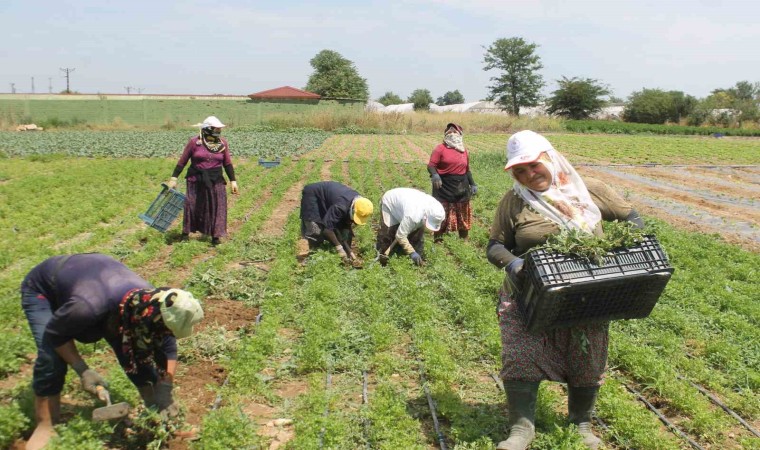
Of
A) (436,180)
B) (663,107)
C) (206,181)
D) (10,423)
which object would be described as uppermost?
(663,107)

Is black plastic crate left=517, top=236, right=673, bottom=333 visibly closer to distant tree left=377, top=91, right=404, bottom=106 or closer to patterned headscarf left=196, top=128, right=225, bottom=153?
patterned headscarf left=196, top=128, right=225, bottom=153

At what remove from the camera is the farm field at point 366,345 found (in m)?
3.70

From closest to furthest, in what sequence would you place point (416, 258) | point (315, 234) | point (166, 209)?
point (416, 258), point (315, 234), point (166, 209)

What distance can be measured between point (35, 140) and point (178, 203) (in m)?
24.1

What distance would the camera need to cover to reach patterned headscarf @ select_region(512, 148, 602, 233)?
10.5 ft

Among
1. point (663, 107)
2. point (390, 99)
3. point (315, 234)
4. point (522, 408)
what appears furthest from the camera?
point (390, 99)

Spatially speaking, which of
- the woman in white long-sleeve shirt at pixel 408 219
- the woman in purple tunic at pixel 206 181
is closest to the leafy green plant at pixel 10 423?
the woman in white long-sleeve shirt at pixel 408 219

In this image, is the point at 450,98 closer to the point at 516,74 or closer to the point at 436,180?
the point at 516,74

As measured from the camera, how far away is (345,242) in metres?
7.67

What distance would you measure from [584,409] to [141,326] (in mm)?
2550

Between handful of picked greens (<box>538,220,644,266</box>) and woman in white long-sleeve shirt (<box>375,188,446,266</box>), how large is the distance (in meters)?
4.10

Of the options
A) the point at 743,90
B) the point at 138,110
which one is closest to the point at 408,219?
the point at 138,110

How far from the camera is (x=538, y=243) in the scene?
321 centimetres

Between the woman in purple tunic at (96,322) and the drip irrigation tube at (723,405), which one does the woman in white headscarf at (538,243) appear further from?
the woman in purple tunic at (96,322)
